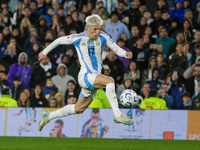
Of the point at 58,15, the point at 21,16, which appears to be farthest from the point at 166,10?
the point at 21,16

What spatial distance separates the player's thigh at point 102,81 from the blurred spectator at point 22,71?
7.07 m

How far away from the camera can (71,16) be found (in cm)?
2017

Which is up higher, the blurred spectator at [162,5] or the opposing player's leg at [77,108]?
the blurred spectator at [162,5]

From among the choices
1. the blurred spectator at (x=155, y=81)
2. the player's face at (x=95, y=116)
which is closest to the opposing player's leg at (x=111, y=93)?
the player's face at (x=95, y=116)

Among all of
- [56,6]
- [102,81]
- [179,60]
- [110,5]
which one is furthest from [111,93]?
[56,6]

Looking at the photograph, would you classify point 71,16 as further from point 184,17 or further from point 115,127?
point 115,127

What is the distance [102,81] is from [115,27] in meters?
8.31

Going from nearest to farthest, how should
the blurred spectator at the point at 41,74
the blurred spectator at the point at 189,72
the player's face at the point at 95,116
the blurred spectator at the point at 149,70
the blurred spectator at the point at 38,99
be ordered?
the player's face at the point at 95,116 < the blurred spectator at the point at 38,99 < the blurred spectator at the point at 189,72 < the blurred spectator at the point at 149,70 < the blurred spectator at the point at 41,74

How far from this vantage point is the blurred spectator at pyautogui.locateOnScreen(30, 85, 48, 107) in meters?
16.5

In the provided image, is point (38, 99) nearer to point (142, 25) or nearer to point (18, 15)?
point (142, 25)

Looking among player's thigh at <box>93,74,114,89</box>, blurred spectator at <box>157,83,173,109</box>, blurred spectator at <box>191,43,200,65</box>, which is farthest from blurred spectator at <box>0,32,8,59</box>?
player's thigh at <box>93,74,114,89</box>

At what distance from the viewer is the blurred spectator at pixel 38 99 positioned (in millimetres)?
16516

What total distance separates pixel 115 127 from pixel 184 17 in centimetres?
634

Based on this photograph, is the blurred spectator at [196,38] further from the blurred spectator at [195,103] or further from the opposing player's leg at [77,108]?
the opposing player's leg at [77,108]
